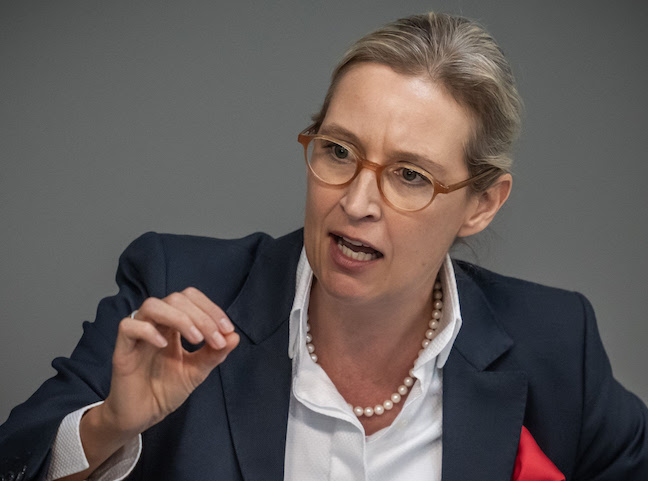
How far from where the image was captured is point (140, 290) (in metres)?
2.25

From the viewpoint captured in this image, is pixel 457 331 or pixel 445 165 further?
pixel 457 331

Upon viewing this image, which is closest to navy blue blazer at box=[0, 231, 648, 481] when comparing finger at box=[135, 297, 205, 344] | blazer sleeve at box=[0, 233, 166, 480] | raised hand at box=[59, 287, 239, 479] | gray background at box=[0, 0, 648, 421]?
blazer sleeve at box=[0, 233, 166, 480]

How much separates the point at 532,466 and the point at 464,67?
34.0 inches

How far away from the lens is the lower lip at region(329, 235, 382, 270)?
2.06m

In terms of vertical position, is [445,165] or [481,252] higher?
[445,165]

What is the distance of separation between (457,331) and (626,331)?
1161 millimetres

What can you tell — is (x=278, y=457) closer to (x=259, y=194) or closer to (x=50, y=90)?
(x=259, y=194)

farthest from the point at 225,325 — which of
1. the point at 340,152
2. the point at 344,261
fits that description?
the point at 340,152

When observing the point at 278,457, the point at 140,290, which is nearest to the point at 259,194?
the point at 140,290

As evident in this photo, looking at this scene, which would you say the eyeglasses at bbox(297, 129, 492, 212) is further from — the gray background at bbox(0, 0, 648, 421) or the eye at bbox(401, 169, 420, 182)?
the gray background at bbox(0, 0, 648, 421)

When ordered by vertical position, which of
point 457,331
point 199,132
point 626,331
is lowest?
point 626,331

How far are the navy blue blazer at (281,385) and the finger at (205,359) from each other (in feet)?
0.91

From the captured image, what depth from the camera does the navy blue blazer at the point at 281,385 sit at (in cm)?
213

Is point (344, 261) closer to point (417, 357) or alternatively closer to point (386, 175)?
point (386, 175)
